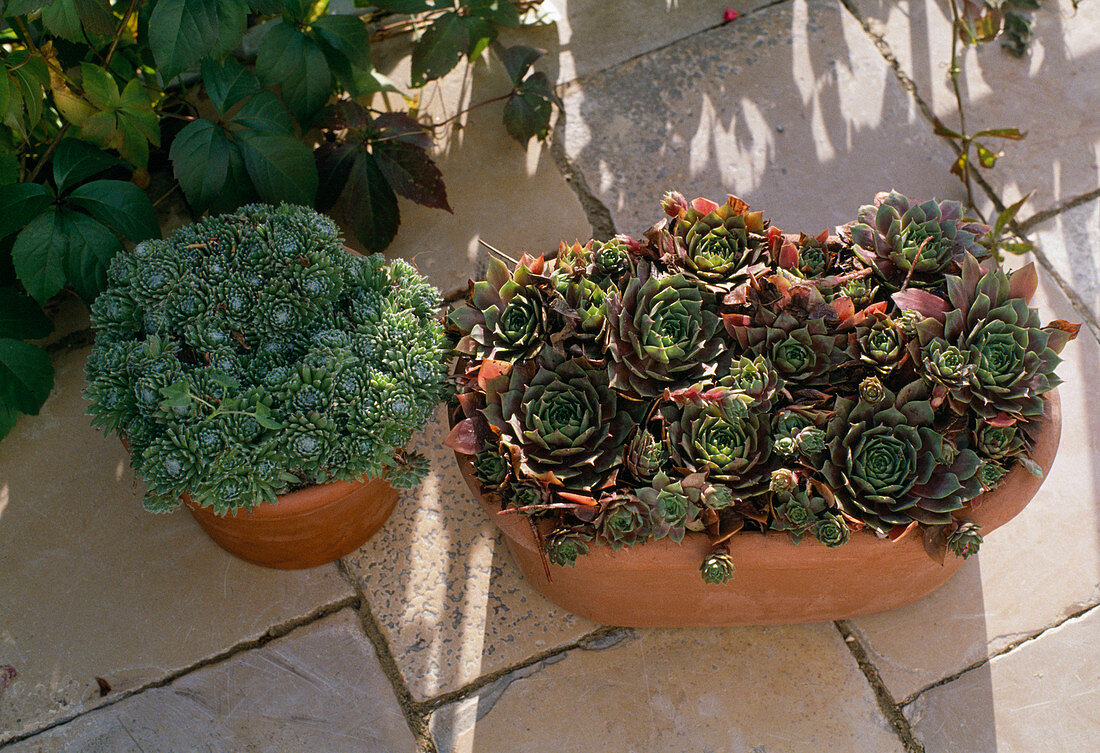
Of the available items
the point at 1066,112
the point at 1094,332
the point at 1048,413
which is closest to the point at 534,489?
the point at 1048,413

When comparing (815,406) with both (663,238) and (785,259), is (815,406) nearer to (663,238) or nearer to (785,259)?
(785,259)

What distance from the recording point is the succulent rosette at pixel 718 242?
1553 mm

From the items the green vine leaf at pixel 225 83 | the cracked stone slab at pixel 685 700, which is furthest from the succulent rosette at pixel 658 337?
the green vine leaf at pixel 225 83

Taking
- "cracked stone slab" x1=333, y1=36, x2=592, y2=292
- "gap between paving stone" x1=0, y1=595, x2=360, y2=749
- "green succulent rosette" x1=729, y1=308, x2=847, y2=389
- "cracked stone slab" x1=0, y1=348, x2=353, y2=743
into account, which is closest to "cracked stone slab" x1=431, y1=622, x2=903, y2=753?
"gap between paving stone" x1=0, y1=595, x2=360, y2=749

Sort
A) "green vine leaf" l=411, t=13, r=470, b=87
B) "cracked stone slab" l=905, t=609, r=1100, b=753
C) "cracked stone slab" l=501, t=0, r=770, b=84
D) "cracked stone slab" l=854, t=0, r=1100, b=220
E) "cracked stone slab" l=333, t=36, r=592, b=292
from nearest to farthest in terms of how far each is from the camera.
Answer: "cracked stone slab" l=905, t=609, r=1100, b=753 → "green vine leaf" l=411, t=13, r=470, b=87 → "cracked stone slab" l=333, t=36, r=592, b=292 → "cracked stone slab" l=854, t=0, r=1100, b=220 → "cracked stone slab" l=501, t=0, r=770, b=84

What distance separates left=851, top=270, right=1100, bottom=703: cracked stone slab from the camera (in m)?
1.81

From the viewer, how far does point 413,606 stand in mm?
1883

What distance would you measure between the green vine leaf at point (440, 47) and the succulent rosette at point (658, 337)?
3.45 ft

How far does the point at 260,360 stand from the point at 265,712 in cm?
74

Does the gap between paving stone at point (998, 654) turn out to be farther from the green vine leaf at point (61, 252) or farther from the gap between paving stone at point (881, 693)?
the green vine leaf at point (61, 252)

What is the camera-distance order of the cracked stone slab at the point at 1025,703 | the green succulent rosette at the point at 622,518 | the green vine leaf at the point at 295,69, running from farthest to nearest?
the green vine leaf at the point at 295,69 < the cracked stone slab at the point at 1025,703 < the green succulent rosette at the point at 622,518

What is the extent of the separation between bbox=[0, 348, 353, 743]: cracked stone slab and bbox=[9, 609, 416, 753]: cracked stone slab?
0.05m

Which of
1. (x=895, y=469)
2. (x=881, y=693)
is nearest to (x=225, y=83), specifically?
(x=895, y=469)

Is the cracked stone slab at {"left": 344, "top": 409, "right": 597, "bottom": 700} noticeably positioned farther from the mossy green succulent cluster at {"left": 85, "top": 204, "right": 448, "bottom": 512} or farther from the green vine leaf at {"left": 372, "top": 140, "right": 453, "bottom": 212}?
the green vine leaf at {"left": 372, "top": 140, "right": 453, "bottom": 212}
